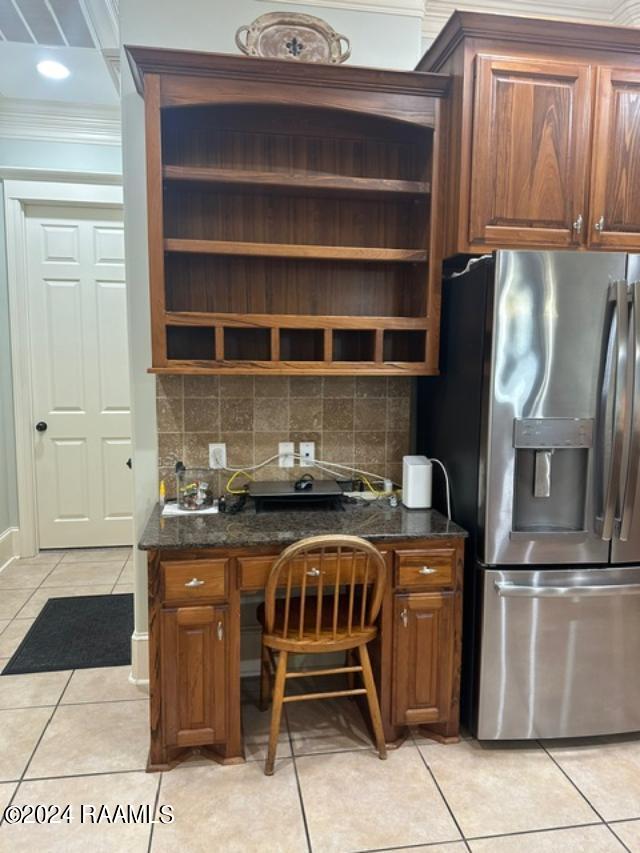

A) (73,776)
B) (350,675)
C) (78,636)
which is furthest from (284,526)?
(78,636)

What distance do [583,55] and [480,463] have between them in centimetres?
155

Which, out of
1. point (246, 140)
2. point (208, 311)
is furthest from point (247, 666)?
point (246, 140)

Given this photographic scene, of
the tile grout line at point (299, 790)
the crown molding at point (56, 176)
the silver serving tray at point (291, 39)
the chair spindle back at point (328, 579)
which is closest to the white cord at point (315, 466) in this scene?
the chair spindle back at point (328, 579)

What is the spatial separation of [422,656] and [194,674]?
82 cm

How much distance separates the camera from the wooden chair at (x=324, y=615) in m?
1.83

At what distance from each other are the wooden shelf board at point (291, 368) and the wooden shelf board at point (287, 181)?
68 centimetres

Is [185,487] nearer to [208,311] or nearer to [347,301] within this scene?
[208,311]

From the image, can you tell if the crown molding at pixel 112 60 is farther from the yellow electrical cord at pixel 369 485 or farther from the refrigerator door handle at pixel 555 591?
the refrigerator door handle at pixel 555 591

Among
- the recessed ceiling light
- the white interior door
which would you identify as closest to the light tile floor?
the white interior door

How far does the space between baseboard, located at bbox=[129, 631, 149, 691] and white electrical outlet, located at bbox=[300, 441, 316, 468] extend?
104 centimetres

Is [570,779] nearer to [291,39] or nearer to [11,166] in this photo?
[291,39]

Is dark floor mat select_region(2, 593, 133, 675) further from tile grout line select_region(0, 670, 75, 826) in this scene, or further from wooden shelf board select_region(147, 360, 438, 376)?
wooden shelf board select_region(147, 360, 438, 376)

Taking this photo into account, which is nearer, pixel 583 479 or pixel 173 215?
pixel 583 479

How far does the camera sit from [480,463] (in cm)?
198
